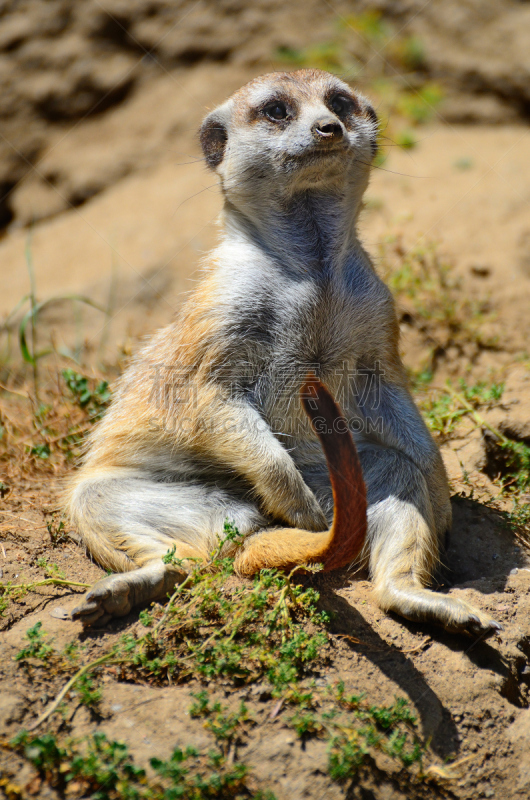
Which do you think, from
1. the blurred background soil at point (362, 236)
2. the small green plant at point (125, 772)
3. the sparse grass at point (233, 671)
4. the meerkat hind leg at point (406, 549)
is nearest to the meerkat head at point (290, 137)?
the blurred background soil at point (362, 236)

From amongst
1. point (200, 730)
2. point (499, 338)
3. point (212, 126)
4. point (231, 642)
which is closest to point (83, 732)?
point (200, 730)

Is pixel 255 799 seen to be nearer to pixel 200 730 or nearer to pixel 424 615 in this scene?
pixel 200 730

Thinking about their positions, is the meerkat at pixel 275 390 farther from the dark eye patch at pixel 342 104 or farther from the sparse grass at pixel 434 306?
the sparse grass at pixel 434 306

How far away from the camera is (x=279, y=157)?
3.00 meters

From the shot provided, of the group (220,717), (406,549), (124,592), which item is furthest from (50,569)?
(406,549)

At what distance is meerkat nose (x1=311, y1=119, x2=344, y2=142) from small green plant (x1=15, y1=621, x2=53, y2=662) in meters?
2.33

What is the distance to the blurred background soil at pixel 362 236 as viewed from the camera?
2.46m

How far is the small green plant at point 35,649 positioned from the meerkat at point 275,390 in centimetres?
45

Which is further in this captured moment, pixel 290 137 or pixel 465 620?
pixel 290 137

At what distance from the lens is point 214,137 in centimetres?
348

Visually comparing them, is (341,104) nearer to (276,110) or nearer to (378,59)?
(276,110)

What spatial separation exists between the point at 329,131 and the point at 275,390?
1195 millimetres

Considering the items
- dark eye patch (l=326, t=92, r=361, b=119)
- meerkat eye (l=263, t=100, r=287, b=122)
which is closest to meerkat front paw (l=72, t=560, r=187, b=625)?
meerkat eye (l=263, t=100, r=287, b=122)

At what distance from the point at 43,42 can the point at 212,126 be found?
5535mm
